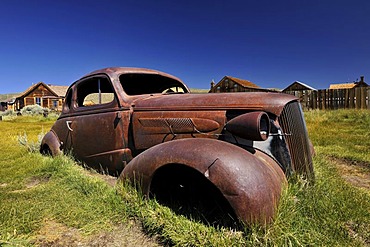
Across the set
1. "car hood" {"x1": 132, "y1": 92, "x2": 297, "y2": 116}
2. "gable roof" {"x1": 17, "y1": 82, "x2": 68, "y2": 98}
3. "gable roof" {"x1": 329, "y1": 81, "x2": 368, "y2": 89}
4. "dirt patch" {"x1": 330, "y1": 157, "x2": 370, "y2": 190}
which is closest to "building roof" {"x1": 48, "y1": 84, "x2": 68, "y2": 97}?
"gable roof" {"x1": 17, "y1": 82, "x2": 68, "y2": 98}

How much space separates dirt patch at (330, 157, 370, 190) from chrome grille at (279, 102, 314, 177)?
1.22 m

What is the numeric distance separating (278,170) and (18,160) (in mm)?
5000

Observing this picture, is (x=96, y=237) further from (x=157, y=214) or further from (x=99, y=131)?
(x=99, y=131)

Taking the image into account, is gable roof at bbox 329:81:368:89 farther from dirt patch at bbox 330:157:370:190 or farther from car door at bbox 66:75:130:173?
car door at bbox 66:75:130:173

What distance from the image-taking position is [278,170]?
93.3 inches

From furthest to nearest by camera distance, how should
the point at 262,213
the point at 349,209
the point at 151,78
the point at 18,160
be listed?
the point at 18,160 < the point at 151,78 < the point at 349,209 < the point at 262,213

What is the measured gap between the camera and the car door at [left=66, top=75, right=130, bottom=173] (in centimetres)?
332

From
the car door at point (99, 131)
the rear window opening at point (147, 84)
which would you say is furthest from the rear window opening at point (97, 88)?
the rear window opening at point (147, 84)

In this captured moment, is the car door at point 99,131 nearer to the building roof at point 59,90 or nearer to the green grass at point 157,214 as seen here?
the green grass at point 157,214

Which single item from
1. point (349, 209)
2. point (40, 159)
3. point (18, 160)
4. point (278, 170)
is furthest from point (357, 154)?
point (18, 160)

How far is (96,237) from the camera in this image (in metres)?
2.15

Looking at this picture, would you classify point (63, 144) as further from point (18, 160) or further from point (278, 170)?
point (278, 170)

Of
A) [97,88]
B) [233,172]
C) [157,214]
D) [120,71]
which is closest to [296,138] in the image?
[233,172]

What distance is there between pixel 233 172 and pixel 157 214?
2.75 feet
